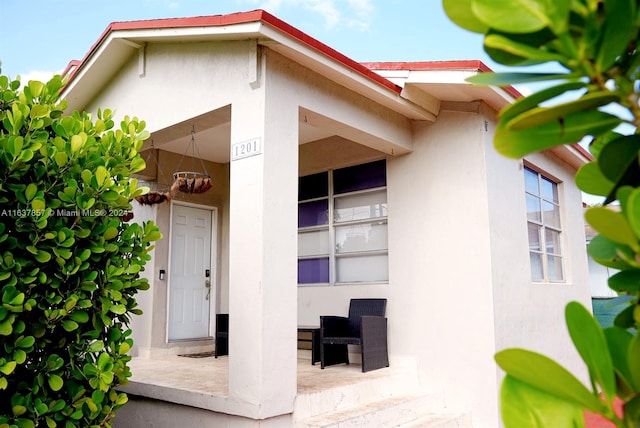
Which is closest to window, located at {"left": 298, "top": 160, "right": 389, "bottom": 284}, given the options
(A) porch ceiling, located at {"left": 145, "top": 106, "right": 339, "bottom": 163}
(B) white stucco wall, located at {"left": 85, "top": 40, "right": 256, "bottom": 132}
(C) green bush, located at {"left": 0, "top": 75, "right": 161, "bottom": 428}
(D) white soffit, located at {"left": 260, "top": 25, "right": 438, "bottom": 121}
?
(A) porch ceiling, located at {"left": 145, "top": 106, "right": 339, "bottom": 163}

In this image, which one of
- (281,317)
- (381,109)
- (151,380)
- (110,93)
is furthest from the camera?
(110,93)

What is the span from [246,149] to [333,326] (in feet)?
8.23

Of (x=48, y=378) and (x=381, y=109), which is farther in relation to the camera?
(x=381, y=109)

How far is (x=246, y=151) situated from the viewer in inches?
171

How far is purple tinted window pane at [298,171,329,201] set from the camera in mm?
7059

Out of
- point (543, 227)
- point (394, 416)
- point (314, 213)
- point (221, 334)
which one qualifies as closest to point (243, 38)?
point (314, 213)

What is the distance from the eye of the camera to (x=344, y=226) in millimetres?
6770

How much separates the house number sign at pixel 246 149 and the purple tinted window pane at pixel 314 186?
269 centimetres

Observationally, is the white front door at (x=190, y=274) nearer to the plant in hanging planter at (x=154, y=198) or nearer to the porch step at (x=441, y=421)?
the plant in hanging planter at (x=154, y=198)

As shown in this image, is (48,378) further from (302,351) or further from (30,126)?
(302,351)

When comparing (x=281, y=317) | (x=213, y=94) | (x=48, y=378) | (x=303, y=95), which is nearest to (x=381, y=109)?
(x=303, y=95)

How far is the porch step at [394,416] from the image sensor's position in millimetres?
4266

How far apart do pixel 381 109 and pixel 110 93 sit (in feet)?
11.2

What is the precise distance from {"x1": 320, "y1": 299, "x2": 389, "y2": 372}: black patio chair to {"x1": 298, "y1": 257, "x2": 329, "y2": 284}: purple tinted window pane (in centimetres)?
70
